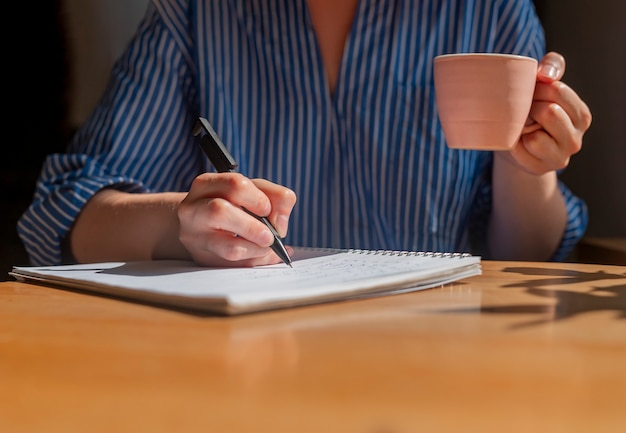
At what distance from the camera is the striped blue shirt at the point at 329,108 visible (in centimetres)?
138

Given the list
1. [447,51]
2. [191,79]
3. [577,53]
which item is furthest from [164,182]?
[577,53]

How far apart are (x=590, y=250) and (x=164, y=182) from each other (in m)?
0.83

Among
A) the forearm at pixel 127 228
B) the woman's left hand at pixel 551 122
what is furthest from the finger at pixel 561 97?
the forearm at pixel 127 228

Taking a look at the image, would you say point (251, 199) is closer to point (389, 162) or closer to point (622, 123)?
point (389, 162)

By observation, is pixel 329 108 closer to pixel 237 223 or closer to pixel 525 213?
pixel 525 213

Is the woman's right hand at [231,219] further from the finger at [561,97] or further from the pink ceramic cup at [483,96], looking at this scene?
the finger at [561,97]

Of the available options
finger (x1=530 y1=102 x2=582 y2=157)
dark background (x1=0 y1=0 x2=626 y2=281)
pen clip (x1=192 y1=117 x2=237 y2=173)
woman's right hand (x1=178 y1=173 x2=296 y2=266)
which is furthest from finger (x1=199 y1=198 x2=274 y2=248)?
dark background (x1=0 y1=0 x2=626 y2=281)

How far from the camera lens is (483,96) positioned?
0.87 meters

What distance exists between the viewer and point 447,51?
1.41 meters

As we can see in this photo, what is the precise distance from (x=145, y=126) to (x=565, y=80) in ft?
3.02

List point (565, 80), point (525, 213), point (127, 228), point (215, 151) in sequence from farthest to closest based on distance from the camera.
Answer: point (565, 80)
point (525, 213)
point (127, 228)
point (215, 151)

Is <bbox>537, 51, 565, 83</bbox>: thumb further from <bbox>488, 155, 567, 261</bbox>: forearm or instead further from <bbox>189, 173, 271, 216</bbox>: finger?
<bbox>189, 173, 271, 216</bbox>: finger

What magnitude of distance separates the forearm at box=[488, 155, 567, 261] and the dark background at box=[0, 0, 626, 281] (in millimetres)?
337

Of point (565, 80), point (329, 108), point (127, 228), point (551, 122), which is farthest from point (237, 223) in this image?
point (565, 80)
